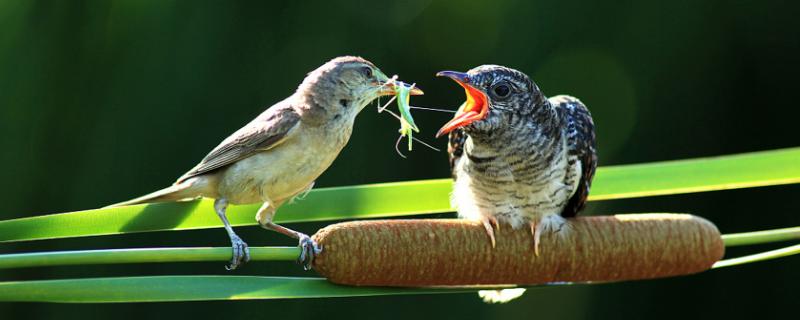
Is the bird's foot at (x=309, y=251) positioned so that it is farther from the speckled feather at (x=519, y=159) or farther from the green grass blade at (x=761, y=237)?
the green grass blade at (x=761, y=237)

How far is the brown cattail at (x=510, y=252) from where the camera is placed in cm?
129

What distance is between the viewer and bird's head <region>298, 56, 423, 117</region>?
5.19 ft

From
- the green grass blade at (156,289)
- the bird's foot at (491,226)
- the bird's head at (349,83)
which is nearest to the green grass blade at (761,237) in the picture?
the bird's foot at (491,226)

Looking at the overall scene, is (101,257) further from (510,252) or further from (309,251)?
(510,252)

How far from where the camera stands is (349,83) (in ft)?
5.21

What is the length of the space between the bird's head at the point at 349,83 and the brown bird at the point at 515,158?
6.1 inches

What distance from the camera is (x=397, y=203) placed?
5.38 feet

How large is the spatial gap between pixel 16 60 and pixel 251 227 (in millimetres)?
843

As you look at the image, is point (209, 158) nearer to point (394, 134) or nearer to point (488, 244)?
point (488, 244)

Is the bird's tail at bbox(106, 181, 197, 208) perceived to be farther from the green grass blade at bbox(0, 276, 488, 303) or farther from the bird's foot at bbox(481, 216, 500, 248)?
the bird's foot at bbox(481, 216, 500, 248)

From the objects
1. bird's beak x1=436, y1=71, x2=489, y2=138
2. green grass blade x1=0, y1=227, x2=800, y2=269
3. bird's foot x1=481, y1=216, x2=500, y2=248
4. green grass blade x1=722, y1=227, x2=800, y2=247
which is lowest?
green grass blade x1=722, y1=227, x2=800, y2=247

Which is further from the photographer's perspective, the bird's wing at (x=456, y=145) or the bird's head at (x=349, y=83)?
the bird's wing at (x=456, y=145)

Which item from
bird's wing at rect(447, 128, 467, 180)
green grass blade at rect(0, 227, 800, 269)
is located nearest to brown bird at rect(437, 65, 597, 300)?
bird's wing at rect(447, 128, 467, 180)

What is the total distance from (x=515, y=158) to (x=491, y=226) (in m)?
0.18
